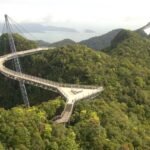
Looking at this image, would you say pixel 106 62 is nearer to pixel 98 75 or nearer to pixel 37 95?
pixel 98 75

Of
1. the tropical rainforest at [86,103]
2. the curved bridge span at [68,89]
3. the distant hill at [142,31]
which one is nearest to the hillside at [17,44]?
the tropical rainforest at [86,103]

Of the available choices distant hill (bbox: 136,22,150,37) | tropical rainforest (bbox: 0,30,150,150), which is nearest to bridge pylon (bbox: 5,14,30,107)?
tropical rainforest (bbox: 0,30,150,150)

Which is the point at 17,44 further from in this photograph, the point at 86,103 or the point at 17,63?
the point at 86,103

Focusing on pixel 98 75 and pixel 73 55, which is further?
pixel 73 55

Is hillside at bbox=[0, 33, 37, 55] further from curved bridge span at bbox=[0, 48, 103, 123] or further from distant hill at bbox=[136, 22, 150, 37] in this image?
distant hill at bbox=[136, 22, 150, 37]

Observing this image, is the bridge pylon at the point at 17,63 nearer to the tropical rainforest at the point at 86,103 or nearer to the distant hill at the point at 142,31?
the tropical rainforest at the point at 86,103

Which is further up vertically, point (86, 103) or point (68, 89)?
point (68, 89)

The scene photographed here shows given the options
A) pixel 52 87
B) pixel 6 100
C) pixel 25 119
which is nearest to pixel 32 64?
pixel 6 100

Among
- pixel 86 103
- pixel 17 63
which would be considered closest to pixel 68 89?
pixel 86 103
